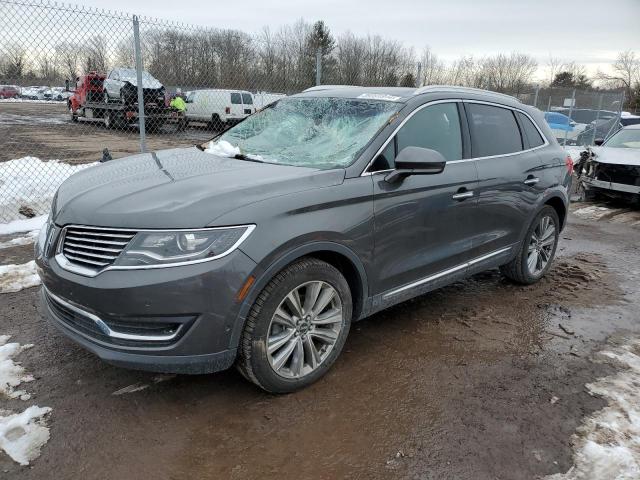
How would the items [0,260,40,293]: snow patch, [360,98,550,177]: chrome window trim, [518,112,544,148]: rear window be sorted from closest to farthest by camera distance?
1. [360,98,550,177]: chrome window trim
2. [0,260,40,293]: snow patch
3. [518,112,544,148]: rear window

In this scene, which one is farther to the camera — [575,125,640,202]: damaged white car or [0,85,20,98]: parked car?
[0,85,20,98]: parked car

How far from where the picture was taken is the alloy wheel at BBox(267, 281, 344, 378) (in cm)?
290

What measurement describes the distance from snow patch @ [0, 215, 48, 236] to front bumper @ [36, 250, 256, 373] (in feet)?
→ 13.0

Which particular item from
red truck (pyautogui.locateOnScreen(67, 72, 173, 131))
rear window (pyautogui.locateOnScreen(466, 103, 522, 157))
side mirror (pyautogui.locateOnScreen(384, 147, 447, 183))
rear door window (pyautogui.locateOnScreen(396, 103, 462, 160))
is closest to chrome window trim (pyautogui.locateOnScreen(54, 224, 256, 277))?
side mirror (pyautogui.locateOnScreen(384, 147, 447, 183))

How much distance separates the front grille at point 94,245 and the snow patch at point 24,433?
879 mm

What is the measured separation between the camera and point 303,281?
289 centimetres

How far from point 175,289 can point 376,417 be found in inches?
53.8

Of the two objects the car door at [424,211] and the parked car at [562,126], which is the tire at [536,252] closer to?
the car door at [424,211]

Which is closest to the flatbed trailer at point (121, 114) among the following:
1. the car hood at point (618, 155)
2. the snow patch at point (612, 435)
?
the car hood at point (618, 155)

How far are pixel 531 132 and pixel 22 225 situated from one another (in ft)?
19.2

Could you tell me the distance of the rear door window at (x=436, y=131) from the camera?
3549 millimetres

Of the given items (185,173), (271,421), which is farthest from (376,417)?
(185,173)

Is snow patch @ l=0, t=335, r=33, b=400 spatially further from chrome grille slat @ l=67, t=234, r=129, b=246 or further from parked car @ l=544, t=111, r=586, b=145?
parked car @ l=544, t=111, r=586, b=145

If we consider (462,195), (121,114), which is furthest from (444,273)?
(121,114)
